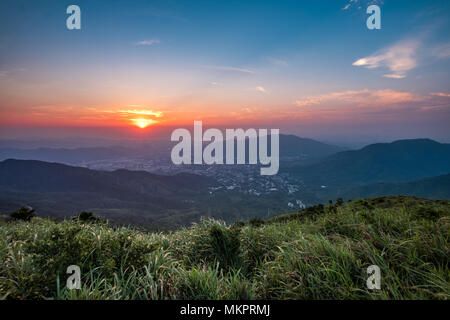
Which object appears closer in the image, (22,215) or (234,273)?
(234,273)

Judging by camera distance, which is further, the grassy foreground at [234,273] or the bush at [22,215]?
the bush at [22,215]

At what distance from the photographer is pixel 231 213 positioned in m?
154

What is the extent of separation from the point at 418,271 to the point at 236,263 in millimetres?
3124

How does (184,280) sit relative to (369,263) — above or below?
below

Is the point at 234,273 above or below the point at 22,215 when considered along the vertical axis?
above

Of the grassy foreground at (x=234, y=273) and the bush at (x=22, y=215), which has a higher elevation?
the grassy foreground at (x=234, y=273)

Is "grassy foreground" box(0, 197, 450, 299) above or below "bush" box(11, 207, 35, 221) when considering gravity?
above

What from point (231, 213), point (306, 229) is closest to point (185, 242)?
point (306, 229)

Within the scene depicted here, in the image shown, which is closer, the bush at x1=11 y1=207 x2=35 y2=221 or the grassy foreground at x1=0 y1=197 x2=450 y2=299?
the grassy foreground at x1=0 y1=197 x2=450 y2=299
